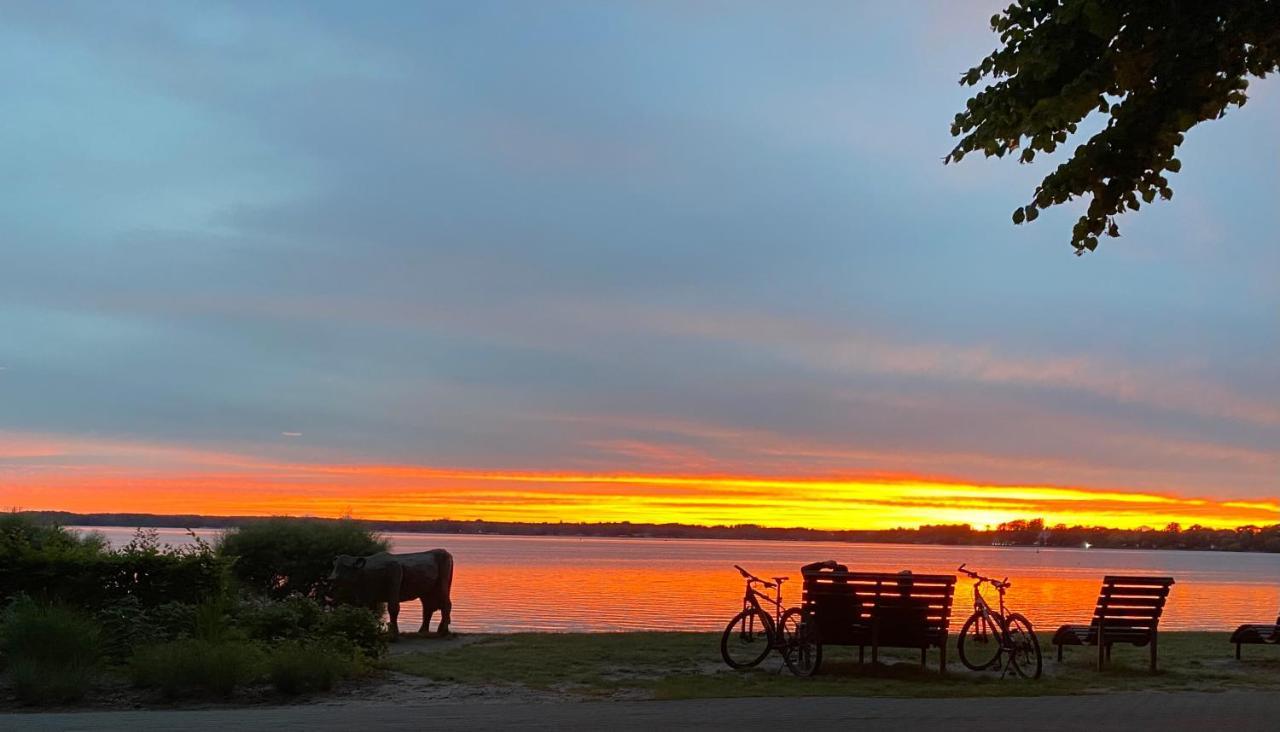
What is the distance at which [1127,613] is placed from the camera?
14453 millimetres

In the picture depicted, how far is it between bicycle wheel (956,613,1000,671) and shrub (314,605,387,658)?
22.2ft

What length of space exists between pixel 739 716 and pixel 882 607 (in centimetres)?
398

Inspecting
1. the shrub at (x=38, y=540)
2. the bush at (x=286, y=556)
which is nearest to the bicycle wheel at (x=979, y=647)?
the shrub at (x=38, y=540)

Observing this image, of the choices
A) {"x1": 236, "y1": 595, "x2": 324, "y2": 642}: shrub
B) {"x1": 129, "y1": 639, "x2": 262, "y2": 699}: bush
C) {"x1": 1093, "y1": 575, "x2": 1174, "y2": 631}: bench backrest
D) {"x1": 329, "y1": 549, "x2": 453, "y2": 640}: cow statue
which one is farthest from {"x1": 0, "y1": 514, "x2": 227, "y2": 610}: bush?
{"x1": 1093, "y1": 575, "x2": 1174, "y2": 631}: bench backrest

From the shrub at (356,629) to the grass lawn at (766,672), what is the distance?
0.28m

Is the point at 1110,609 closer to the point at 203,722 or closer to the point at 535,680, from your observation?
the point at 535,680

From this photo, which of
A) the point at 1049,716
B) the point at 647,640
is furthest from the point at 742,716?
the point at 647,640

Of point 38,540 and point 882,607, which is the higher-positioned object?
point 38,540

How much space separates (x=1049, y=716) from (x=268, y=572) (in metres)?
14.6

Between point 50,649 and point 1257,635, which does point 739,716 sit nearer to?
point 50,649

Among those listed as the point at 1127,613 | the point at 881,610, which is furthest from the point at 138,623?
the point at 1127,613

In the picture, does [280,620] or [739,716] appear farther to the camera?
[280,620]

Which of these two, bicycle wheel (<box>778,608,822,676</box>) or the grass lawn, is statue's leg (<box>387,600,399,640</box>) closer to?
the grass lawn

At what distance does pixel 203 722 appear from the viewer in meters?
9.41
